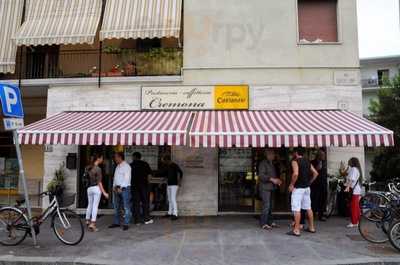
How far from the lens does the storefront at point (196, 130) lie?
10938mm

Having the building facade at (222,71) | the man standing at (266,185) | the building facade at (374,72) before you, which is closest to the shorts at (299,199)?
the man standing at (266,185)

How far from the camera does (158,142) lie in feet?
34.5

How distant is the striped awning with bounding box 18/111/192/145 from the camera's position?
10.6m

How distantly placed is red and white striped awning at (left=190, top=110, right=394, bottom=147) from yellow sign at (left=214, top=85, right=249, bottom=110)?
1407 millimetres

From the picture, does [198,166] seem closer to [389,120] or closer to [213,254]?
[213,254]

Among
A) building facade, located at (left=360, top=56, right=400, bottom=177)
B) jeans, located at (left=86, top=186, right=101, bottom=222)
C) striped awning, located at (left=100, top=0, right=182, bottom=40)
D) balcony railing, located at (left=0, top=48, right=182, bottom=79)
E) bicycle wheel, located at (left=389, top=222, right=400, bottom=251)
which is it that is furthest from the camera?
building facade, located at (left=360, top=56, right=400, bottom=177)

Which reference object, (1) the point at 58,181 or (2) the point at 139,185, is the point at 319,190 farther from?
(1) the point at 58,181

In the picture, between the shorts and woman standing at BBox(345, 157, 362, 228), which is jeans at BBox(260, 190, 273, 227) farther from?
woman standing at BBox(345, 157, 362, 228)

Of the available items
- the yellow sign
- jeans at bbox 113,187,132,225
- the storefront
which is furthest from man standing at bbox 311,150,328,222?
jeans at bbox 113,187,132,225

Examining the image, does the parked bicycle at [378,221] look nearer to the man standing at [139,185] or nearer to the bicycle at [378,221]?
the bicycle at [378,221]

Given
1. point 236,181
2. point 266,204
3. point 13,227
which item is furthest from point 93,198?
point 236,181

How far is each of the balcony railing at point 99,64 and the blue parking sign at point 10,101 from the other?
502 cm

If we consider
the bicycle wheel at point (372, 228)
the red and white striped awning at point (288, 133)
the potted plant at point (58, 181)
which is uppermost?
the red and white striped awning at point (288, 133)

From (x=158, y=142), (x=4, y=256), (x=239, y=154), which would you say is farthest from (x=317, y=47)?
(x=4, y=256)
